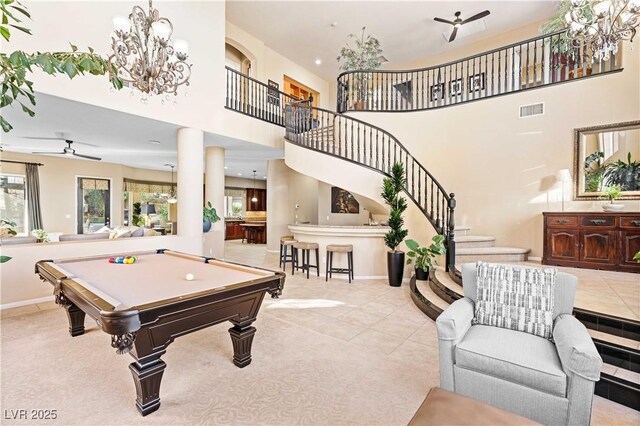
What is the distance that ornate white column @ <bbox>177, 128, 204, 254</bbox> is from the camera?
18.3ft

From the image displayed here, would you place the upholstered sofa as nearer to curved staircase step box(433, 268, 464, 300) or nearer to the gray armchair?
the gray armchair

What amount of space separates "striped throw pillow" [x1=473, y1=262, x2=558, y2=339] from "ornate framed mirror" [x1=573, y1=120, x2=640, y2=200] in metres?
4.14

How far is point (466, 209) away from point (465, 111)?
2.16 metres

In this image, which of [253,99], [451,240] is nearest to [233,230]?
[253,99]

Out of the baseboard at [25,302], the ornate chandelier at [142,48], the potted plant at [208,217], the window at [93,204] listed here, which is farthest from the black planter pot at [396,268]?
the window at [93,204]

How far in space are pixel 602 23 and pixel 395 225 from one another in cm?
363

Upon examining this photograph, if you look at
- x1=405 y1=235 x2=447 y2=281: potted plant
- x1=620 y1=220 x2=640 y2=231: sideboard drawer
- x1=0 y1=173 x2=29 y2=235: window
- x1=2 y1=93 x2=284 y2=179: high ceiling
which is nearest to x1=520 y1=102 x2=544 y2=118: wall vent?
x1=620 y1=220 x2=640 y2=231: sideboard drawer

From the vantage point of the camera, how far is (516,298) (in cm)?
228

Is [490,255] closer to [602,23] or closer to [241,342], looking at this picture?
[602,23]

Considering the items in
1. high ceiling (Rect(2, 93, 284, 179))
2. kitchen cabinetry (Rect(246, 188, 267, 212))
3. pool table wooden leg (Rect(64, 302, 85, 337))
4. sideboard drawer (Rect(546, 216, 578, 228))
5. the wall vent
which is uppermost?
the wall vent

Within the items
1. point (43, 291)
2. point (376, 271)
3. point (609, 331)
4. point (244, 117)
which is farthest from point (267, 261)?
point (609, 331)

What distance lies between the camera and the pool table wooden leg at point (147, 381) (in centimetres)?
200

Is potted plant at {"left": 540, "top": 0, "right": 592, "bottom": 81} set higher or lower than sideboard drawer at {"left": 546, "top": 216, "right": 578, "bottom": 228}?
higher

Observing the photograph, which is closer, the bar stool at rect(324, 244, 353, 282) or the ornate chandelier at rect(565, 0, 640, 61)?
the ornate chandelier at rect(565, 0, 640, 61)
